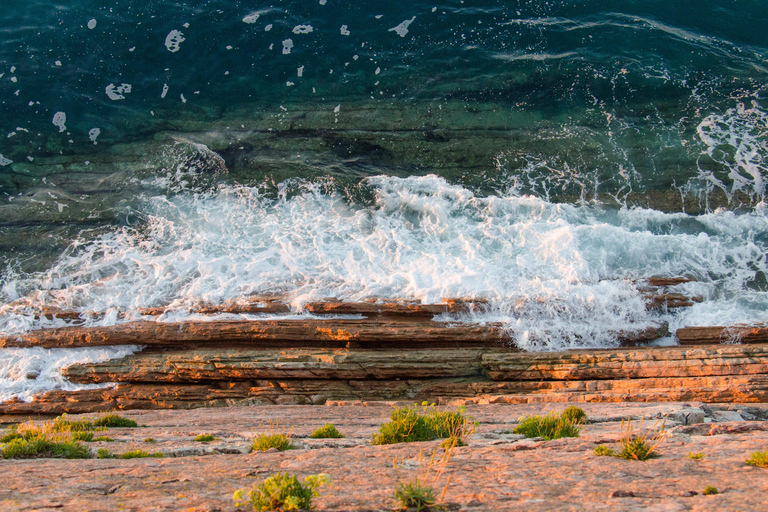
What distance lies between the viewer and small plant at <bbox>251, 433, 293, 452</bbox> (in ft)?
27.0

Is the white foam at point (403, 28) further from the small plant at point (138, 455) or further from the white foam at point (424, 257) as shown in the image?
the small plant at point (138, 455)

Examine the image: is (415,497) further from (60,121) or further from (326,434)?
(60,121)

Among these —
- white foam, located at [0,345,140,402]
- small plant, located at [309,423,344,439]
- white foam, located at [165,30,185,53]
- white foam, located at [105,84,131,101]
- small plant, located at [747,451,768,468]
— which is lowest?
white foam, located at [0,345,140,402]

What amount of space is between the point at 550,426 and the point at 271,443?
5.18m

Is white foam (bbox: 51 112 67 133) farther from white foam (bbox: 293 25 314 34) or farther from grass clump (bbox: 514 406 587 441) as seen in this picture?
grass clump (bbox: 514 406 587 441)

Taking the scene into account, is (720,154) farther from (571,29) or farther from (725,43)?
(571,29)

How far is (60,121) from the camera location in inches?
954

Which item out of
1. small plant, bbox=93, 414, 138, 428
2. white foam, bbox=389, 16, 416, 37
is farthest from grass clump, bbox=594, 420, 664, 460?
white foam, bbox=389, 16, 416, 37

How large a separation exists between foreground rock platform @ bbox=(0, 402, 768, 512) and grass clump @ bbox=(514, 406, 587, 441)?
0.29 meters

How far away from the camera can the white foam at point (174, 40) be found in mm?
26297

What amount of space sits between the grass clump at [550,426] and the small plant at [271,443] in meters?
4.36

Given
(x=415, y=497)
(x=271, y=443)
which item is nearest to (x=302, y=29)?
(x=271, y=443)

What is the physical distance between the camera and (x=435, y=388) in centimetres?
1408

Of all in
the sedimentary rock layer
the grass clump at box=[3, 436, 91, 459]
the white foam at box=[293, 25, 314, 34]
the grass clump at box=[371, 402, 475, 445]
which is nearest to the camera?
the grass clump at box=[3, 436, 91, 459]
